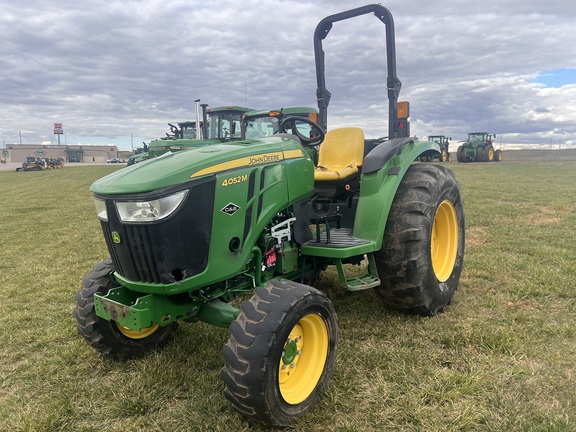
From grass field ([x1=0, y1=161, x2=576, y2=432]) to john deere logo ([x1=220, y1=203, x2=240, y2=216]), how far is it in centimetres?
114

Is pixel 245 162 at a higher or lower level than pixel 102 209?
higher

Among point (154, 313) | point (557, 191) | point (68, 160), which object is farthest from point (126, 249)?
point (68, 160)

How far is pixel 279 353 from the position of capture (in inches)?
92.8

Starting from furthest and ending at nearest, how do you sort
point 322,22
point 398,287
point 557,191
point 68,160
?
point 68,160 < point 557,191 < point 322,22 < point 398,287

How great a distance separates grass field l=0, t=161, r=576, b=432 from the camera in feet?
8.32

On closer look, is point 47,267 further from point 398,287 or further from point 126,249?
point 398,287

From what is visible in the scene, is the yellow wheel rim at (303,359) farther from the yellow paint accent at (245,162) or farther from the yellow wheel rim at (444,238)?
the yellow wheel rim at (444,238)

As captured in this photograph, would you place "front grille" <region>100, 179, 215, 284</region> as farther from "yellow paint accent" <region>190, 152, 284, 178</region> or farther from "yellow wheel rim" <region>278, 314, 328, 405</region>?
"yellow wheel rim" <region>278, 314, 328, 405</region>

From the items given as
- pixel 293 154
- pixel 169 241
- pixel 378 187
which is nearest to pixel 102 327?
pixel 169 241

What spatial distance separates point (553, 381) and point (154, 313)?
2.53 metres

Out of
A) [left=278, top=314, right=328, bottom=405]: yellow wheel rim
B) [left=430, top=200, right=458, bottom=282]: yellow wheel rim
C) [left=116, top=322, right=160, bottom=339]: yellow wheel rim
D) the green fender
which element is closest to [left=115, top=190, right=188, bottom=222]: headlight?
[left=278, top=314, right=328, bottom=405]: yellow wheel rim

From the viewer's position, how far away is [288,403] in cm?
245

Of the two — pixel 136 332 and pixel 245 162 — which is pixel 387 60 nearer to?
pixel 245 162

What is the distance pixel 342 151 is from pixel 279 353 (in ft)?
7.68
